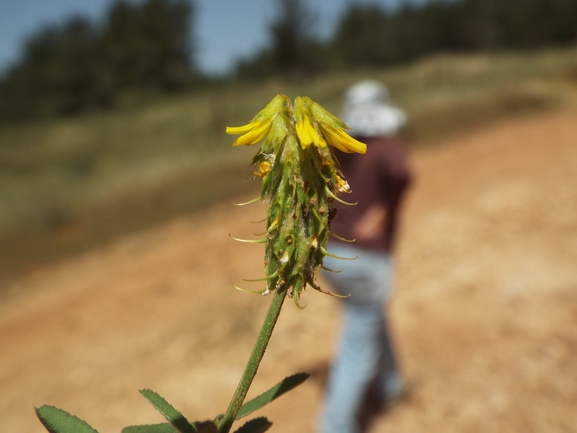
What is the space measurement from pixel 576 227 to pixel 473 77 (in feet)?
41.6

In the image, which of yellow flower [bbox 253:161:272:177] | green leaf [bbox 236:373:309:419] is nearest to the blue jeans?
green leaf [bbox 236:373:309:419]

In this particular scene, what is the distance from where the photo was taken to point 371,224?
10.2 ft

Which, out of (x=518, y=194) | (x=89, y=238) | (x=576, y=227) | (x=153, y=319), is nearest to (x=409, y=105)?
(x=518, y=194)

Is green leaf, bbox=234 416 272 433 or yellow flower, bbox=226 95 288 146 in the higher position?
yellow flower, bbox=226 95 288 146

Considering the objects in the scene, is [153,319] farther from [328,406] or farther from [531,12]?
[531,12]

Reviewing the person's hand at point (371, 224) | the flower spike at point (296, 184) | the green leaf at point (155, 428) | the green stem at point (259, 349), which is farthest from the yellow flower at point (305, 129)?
the person's hand at point (371, 224)

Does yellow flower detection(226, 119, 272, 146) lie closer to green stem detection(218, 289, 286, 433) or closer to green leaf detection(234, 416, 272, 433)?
green stem detection(218, 289, 286, 433)

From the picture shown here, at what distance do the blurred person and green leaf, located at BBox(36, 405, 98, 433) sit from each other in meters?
2.22

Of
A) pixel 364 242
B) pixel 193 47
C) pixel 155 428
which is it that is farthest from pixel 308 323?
pixel 193 47

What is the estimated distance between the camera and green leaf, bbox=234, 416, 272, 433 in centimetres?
71

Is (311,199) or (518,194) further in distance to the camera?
(518,194)

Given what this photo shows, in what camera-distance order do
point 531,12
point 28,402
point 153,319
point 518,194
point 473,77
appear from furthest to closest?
point 531,12 → point 473,77 → point 518,194 → point 153,319 → point 28,402

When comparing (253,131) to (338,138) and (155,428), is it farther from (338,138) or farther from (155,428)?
(155,428)

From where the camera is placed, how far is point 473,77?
17.8 metres
